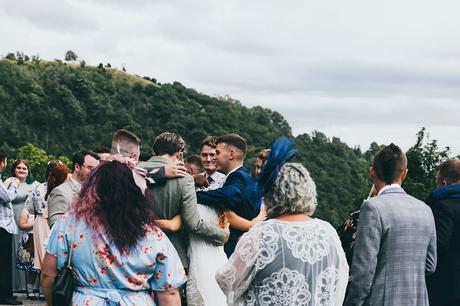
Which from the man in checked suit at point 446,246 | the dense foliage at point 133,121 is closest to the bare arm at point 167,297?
the man in checked suit at point 446,246

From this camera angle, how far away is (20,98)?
74562 mm

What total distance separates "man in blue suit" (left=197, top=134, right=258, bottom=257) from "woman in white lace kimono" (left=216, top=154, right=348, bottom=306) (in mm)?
2602

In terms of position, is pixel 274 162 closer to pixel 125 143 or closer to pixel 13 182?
pixel 125 143

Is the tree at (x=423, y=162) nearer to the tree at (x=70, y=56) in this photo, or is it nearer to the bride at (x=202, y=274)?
the bride at (x=202, y=274)

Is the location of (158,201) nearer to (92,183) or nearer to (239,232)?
(239,232)

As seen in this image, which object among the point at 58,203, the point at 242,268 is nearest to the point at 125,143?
the point at 58,203

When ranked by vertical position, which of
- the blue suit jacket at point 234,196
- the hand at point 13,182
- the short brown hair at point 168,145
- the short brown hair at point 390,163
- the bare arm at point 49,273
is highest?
the short brown hair at point 168,145

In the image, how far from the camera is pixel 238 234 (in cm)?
834

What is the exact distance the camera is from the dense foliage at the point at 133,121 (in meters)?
66.6

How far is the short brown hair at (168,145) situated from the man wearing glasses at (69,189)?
1228mm

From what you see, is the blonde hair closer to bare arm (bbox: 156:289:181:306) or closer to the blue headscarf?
the blue headscarf

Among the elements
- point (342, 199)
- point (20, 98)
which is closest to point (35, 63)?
point (20, 98)

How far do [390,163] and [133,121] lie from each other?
6720 centimetres

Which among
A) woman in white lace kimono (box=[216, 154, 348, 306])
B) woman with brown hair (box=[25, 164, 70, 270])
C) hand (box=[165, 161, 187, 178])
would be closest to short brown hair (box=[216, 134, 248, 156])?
hand (box=[165, 161, 187, 178])
